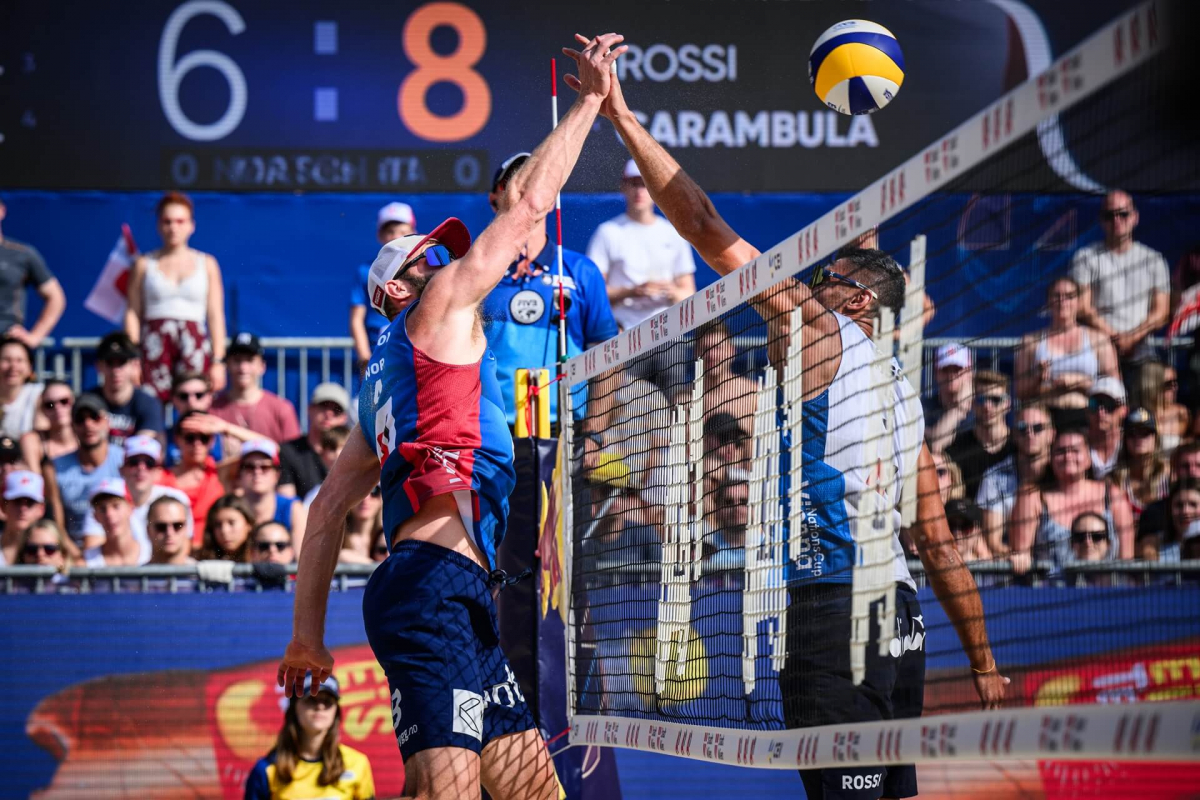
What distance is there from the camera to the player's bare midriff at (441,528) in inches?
180

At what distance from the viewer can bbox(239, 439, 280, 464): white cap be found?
28.4 feet

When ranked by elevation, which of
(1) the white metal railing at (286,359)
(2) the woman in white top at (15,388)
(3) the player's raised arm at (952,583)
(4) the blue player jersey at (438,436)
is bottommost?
(3) the player's raised arm at (952,583)

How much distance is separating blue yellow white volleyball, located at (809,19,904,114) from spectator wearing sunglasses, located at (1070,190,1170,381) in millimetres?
1627

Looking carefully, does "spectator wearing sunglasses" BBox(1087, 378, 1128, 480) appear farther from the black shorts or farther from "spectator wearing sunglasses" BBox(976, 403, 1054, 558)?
the black shorts

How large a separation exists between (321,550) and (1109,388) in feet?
17.2

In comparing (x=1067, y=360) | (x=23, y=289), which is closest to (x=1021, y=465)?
(x=1067, y=360)

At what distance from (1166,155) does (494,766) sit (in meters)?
2.74

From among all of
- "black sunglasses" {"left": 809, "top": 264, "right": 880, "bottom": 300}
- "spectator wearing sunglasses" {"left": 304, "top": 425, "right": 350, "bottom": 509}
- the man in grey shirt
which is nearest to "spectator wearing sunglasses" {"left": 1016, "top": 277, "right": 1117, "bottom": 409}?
"black sunglasses" {"left": 809, "top": 264, "right": 880, "bottom": 300}

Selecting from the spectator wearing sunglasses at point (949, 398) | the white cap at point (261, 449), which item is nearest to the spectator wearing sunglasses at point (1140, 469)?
the spectator wearing sunglasses at point (949, 398)

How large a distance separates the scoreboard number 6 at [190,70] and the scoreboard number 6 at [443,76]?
1.20 m

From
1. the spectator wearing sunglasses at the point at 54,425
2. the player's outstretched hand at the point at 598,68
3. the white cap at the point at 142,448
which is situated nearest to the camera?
the player's outstretched hand at the point at 598,68

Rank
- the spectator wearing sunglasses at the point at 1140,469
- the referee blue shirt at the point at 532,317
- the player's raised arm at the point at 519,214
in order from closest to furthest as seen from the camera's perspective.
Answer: the player's raised arm at the point at 519,214, the referee blue shirt at the point at 532,317, the spectator wearing sunglasses at the point at 1140,469

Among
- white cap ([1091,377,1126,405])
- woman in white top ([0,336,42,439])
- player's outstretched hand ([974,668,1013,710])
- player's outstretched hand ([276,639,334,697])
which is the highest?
woman in white top ([0,336,42,439])

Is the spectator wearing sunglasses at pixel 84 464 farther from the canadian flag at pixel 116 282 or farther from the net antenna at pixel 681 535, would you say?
the net antenna at pixel 681 535
